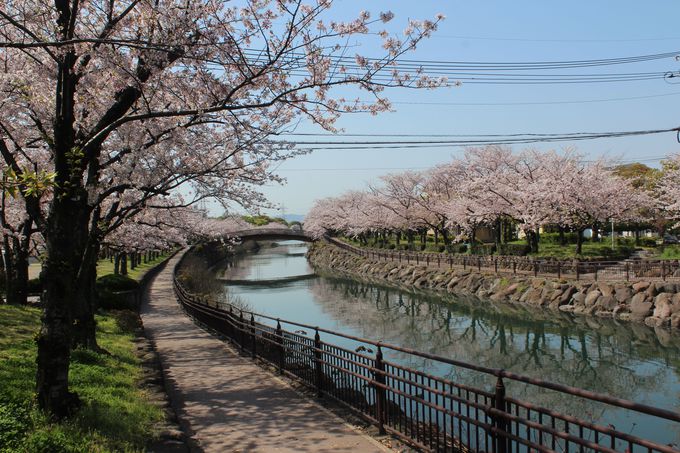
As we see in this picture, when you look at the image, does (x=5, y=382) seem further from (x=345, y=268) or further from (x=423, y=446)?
(x=345, y=268)

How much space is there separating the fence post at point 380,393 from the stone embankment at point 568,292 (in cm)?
1722

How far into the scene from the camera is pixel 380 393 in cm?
603

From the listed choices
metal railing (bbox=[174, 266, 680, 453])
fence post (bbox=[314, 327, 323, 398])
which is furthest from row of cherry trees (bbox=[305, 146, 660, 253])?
fence post (bbox=[314, 327, 323, 398])

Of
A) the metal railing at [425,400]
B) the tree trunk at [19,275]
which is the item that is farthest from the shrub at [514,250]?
the tree trunk at [19,275]

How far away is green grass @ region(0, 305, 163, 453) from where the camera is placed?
4.35m

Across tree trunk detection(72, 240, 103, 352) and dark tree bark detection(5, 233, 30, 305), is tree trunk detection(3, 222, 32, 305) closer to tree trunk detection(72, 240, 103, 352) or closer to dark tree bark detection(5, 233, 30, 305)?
dark tree bark detection(5, 233, 30, 305)

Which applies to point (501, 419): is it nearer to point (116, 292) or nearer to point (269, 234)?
point (116, 292)

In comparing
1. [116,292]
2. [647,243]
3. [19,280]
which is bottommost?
[116,292]

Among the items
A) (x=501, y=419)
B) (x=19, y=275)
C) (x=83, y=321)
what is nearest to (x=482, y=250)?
(x=19, y=275)

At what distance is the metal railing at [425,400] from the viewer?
12.3 feet

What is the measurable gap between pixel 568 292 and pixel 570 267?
1957mm

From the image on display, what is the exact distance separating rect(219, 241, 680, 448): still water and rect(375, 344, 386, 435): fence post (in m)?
6.43

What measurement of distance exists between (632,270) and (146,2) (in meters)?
23.3

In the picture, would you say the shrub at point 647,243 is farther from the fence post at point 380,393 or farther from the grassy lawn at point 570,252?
the fence post at point 380,393
